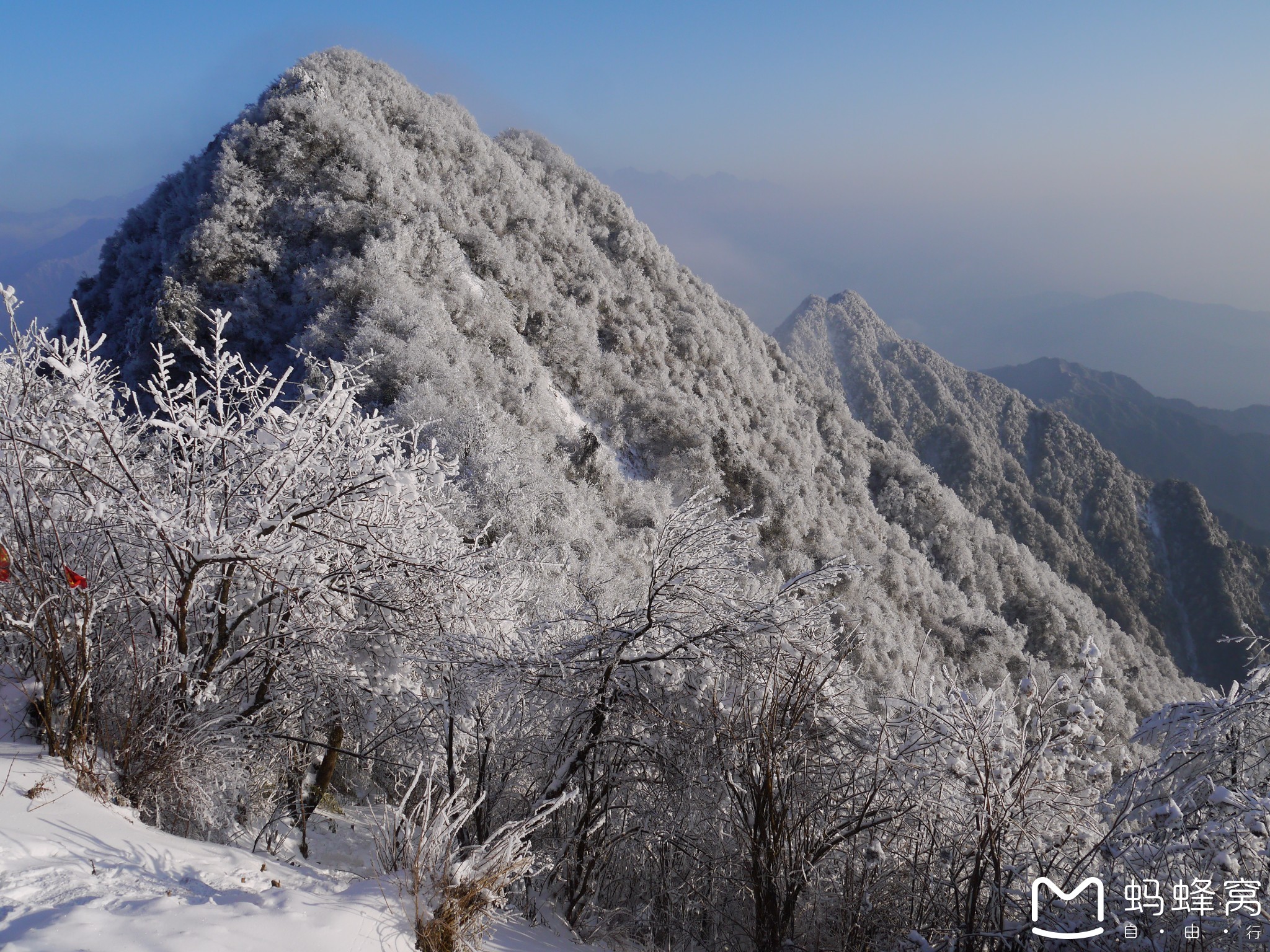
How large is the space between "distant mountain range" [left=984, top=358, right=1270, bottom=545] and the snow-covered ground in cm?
12838

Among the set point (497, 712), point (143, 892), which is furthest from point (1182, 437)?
point (143, 892)

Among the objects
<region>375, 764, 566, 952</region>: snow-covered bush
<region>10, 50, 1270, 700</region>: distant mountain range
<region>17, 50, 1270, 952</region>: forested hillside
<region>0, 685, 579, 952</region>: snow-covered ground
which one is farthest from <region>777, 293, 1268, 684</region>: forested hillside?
<region>0, 685, 579, 952</region>: snow-covered ground

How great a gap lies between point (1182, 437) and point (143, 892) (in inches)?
6890

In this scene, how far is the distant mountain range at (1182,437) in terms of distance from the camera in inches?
4692

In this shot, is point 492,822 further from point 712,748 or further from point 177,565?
point 177,565

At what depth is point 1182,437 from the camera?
133m

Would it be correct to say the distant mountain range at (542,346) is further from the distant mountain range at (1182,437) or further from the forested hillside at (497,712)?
the distant mountain range at (1182,437)

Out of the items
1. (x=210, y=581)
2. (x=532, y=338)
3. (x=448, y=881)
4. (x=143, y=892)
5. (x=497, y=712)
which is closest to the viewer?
Result: (x=143, y=892)

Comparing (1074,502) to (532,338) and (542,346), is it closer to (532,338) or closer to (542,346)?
(542,346)

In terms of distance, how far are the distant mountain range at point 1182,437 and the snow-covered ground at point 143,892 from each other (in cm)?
12838

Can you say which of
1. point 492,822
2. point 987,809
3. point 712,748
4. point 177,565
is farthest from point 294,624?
point 987,809

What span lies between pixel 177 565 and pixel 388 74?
117ft

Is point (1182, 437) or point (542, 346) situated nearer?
point (542, 346)

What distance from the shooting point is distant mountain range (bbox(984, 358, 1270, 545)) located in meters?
119
